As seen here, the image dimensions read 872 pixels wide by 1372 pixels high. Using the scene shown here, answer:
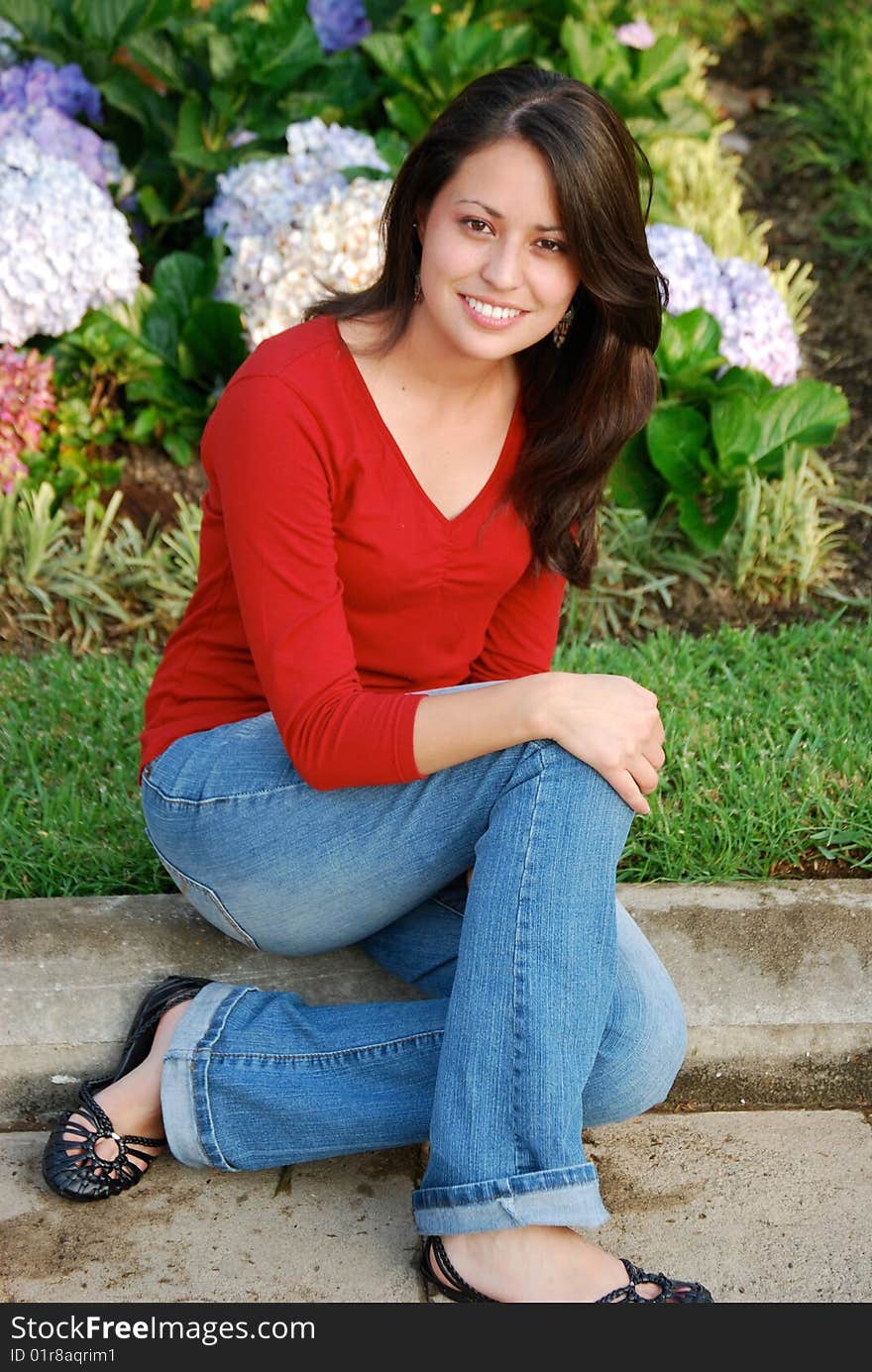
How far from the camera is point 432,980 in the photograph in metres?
2.09

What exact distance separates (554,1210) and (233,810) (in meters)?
0.63

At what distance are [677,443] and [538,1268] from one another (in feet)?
6.56

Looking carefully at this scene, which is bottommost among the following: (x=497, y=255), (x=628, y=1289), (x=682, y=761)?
(x=628, y=1289)

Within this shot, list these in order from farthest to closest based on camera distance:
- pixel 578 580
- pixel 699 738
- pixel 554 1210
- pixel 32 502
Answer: pixel 32 502
pixel 699 738
pixel 578 580
pixel 554 1210

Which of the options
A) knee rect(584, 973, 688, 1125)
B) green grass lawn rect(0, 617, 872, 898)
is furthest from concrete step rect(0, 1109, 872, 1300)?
green grass lawn rect(0, 617, 872, 898)

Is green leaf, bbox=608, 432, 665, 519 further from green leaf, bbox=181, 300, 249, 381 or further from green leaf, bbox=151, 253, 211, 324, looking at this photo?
green leaf, bbox=151, 253, 211, 324

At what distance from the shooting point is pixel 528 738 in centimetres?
185

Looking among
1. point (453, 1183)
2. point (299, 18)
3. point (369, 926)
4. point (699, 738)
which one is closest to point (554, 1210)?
point (453, 1183)

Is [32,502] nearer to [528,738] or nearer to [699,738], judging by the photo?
[699,738]

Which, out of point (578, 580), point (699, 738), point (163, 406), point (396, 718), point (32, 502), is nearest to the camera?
point (396, 718)

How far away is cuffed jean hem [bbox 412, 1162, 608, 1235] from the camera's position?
68.1 inches

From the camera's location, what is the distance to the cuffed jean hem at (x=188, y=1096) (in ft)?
6.34

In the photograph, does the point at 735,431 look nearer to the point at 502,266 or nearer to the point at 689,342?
the point at 689,342

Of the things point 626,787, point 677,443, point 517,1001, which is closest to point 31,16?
point 677,443
